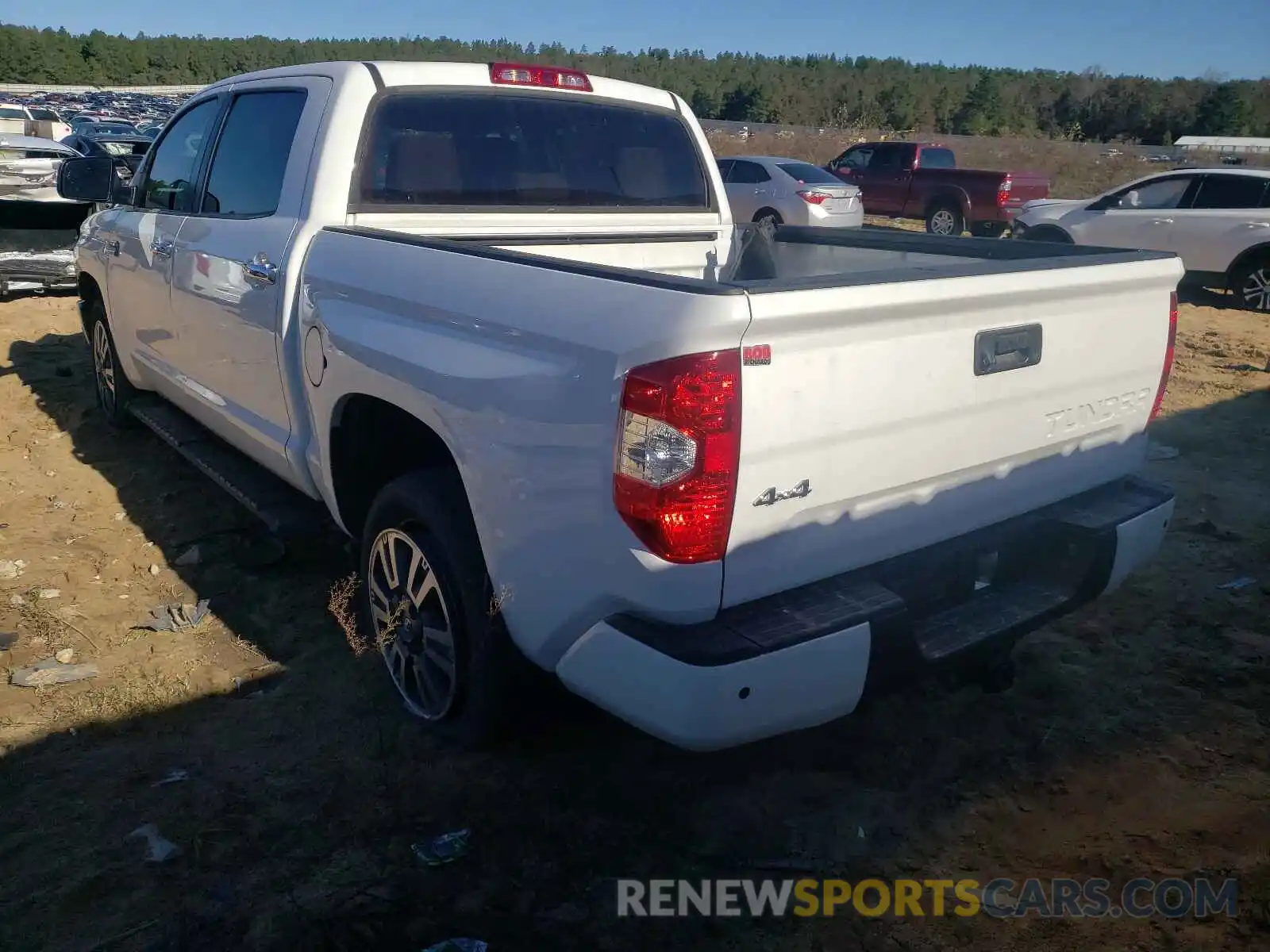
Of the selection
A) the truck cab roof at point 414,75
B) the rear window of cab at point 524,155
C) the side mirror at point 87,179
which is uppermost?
the truck cab roof at point 414,75

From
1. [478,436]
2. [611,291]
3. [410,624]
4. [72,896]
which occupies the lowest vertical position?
[72,896]

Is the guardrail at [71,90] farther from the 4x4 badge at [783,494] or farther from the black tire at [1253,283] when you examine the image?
the 4x4 badge at [783,494]

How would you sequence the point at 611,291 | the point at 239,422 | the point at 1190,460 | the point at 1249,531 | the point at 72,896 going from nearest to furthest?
the point at 611,291 → the point at 72,896 → the point at 239,422 → the point at 1249,531 → the point at 1190,460

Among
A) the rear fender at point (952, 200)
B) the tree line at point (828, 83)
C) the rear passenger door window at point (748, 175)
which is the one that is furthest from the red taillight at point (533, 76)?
the tree line at point (828, 83)

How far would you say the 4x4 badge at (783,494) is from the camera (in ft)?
7.43

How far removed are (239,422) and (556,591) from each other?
2228 millimetres

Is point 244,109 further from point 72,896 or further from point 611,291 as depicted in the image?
point 72,896

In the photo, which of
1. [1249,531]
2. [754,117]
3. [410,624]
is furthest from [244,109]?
[754,117]

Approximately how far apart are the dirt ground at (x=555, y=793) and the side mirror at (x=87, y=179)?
7.09ft

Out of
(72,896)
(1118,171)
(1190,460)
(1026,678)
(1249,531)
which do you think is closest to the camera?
(72,896)

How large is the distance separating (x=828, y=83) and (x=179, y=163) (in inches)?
2764

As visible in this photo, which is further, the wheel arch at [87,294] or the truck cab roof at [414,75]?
the wheel arch at [87,294]

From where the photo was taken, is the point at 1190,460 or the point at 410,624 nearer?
the point at 410,624

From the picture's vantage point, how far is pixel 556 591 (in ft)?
8.07
